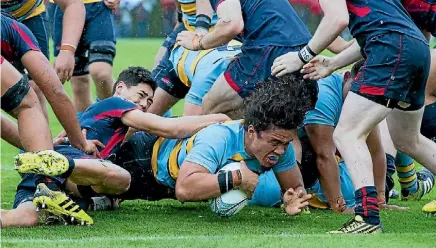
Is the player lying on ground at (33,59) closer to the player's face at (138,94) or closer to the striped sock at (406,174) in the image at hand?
the player's face at (138,94)

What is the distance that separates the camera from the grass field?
523 centimetres

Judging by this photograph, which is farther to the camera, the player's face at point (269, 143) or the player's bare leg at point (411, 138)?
the player's bare leg at point (411, 138)

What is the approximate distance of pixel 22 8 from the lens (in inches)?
321

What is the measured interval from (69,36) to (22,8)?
81 cm

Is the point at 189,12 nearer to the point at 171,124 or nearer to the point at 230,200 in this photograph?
the point at 171,124

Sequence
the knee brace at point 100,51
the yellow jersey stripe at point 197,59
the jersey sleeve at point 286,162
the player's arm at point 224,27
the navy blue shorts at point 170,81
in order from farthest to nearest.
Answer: the knee brace at point 100,51 → the navy blue shorts at point 170,81 → the yellow jersey stripe at point 197,59 → the player's arm at point 224,27 → the jersey sleeve at point 286,162

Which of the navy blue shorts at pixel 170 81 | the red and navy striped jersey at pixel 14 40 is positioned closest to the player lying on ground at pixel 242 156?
the red and navy striped jersey at pixel 14 40

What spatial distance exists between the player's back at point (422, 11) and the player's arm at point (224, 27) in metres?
1.13

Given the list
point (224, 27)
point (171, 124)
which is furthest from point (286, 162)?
point (224, 27)

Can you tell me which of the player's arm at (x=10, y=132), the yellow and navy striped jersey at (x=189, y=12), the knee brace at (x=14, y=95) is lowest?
the player's arm at (x=10, y=132)

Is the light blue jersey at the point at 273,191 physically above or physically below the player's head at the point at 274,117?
below

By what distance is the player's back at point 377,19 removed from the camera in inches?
226

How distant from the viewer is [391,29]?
5707 millimetres

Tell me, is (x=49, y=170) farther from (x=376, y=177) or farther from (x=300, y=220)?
(x=376, y=177)
